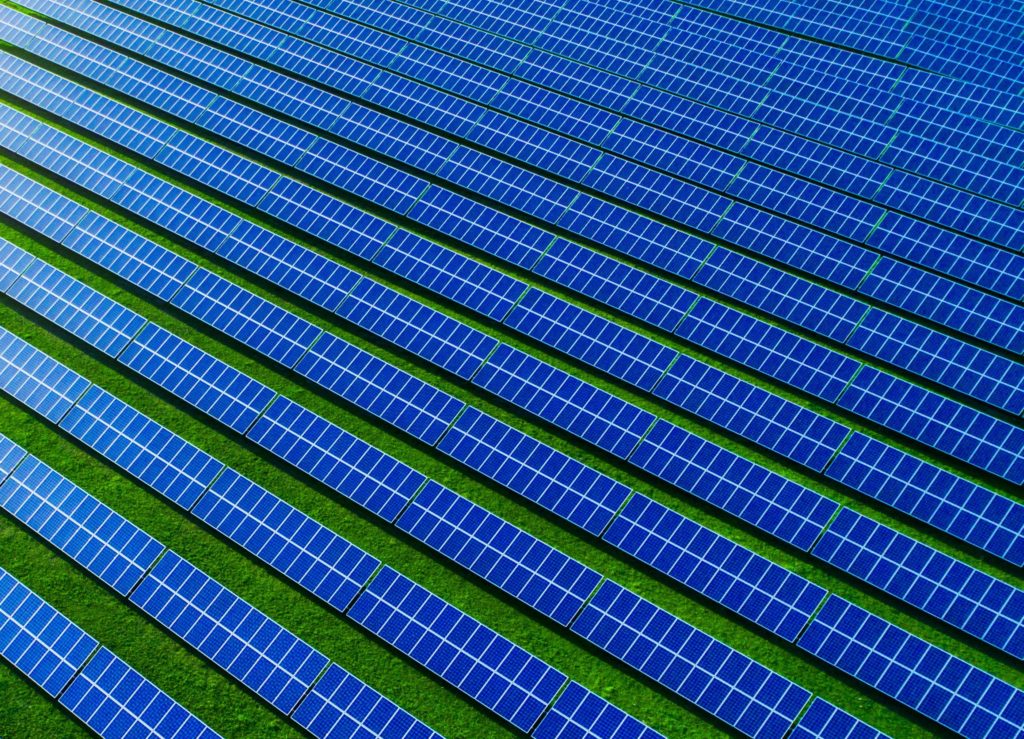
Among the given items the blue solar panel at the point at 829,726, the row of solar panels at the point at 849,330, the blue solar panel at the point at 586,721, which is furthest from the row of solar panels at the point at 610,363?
the blue solar panel at the point at 586,721

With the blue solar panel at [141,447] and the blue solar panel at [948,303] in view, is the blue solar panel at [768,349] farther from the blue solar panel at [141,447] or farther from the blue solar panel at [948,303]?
the blue solar panel at [141,447]

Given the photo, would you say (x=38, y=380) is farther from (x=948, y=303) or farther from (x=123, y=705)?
(x=948, y=303)

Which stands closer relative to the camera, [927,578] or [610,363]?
[927,578]

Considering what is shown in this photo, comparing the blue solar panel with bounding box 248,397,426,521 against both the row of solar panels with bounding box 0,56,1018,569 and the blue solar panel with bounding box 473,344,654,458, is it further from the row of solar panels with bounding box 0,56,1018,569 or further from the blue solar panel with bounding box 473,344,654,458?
the blue solar panel with bounding box 473,344,654,458

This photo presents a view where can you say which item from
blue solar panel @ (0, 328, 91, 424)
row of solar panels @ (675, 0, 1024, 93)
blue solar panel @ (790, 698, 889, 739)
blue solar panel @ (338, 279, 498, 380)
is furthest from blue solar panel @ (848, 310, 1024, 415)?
blue solar panel @ (0, 328, 91, 424)

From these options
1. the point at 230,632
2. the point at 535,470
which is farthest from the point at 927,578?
the point at 230,632

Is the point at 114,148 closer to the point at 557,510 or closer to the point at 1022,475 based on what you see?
the point at 557,510

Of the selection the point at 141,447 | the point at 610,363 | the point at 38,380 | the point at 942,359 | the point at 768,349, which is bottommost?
the point at 38,380
